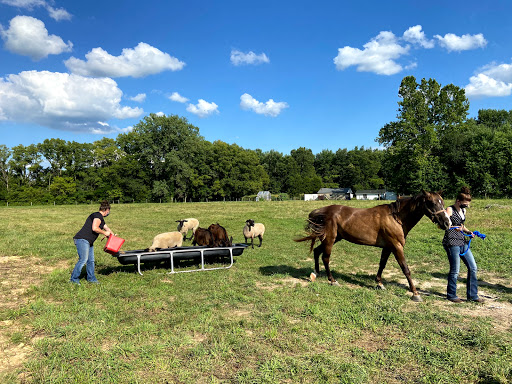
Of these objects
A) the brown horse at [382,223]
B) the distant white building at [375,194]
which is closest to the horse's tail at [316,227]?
the brown horse at [382,223]

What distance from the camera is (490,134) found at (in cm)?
4394

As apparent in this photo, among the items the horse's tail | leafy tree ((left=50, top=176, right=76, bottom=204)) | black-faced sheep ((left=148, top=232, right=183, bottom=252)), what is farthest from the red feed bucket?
leafy tree ((left=50, top=176, right=76, bottom=204))

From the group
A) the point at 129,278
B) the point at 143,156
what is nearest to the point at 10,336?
the point at 129,278

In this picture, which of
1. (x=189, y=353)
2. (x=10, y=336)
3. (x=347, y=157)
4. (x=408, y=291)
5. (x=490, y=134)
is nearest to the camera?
(x=189, y=353)

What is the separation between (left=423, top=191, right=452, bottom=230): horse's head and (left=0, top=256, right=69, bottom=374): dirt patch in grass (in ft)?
24.3

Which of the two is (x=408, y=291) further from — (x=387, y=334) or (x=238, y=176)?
(x=238, y=176)

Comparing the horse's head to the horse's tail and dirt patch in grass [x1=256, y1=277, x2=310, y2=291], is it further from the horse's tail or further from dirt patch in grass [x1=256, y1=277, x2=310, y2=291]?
dirt patch in grass [x1=256, y1=277, x2=310, y2=291]

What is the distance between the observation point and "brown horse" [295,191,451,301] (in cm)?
652

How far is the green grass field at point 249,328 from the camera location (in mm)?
→ 3707

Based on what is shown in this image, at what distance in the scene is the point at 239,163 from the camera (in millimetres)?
73938

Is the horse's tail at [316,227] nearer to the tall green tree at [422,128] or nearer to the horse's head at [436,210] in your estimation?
the horse's head at [436,210]

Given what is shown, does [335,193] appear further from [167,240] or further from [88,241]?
[88,241]

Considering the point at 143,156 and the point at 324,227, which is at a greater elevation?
the point at 143,156

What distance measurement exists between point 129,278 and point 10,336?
3287mm
